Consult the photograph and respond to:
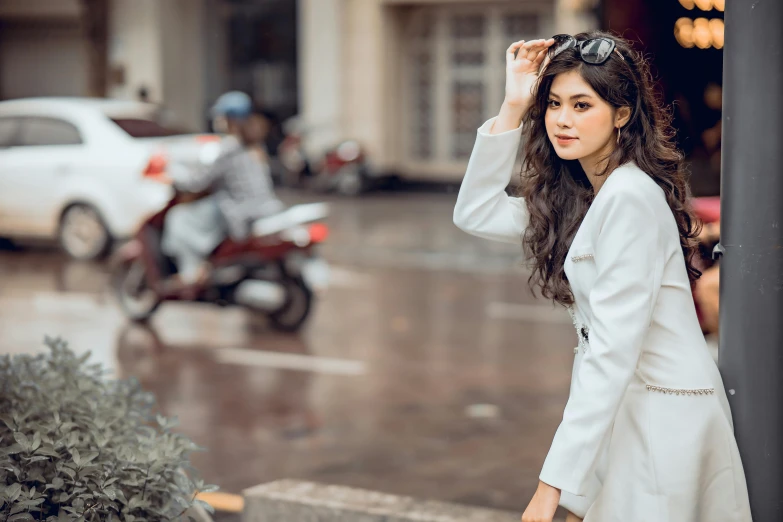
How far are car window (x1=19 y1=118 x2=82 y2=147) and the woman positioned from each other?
10.7 metres

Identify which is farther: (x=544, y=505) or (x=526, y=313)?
(x=526, y=313)

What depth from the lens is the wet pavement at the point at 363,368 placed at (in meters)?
5.44

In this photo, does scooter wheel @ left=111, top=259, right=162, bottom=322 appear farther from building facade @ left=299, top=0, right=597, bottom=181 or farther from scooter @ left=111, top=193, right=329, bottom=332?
building facade @ left=299, top=0, right=597, bottom=181

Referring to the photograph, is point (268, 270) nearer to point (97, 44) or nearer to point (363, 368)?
point (363, 368)

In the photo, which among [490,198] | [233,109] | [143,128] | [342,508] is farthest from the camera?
[143,128]

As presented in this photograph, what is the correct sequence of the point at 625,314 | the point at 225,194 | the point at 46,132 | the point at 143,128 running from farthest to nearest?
the point at 143,128, the point at 46,132, the point at 225,194, the point at 625,314

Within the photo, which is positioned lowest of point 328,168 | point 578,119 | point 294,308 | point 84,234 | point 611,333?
point 294,308

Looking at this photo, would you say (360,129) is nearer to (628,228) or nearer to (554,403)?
(554,403)

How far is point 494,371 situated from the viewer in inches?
294

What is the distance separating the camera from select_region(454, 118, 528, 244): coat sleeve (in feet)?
8.96

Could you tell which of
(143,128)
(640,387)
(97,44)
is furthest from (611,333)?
(97,44)

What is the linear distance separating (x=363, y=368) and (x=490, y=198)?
4871mm

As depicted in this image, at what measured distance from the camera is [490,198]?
2.78 metres

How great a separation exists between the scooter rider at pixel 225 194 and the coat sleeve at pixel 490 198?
18.6 feet
